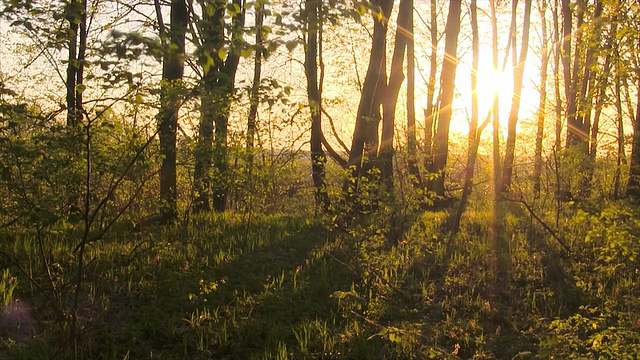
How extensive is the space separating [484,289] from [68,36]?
5.56 m

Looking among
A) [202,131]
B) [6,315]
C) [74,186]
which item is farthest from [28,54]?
[6,315]

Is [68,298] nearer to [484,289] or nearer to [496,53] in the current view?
[484,289]

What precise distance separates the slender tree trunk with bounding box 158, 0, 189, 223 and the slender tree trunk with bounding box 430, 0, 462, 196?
6.59 metres

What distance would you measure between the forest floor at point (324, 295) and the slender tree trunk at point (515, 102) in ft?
18.7

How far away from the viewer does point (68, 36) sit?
12.9 ft

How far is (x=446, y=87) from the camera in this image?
12320mm

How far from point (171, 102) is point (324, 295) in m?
3.58

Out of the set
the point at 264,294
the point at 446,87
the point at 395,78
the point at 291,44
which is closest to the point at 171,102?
the point at 291,44

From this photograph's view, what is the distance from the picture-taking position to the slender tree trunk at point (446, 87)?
11.8m

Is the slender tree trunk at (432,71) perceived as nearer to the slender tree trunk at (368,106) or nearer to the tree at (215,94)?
the slender tree trunk at (368,106)

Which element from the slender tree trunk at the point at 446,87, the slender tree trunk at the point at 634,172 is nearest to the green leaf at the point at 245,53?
the slender tree trunk at the point at 634,172

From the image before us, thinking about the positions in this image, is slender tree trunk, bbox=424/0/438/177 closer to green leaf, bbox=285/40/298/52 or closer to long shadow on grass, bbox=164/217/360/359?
long shadow on grass, bbox=164/217/360/359

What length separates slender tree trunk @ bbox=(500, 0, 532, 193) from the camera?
13625 mm

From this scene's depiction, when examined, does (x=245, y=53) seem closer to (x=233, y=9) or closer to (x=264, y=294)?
(x=233, y=9)
